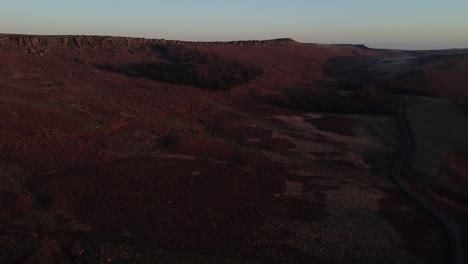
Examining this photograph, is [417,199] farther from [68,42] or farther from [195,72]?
[68,42]

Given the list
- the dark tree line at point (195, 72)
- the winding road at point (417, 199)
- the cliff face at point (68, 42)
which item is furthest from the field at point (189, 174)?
the cliff face at point (68, 42)

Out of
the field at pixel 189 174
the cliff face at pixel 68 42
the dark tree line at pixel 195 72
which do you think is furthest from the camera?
the dark tree line at pixel 195 72

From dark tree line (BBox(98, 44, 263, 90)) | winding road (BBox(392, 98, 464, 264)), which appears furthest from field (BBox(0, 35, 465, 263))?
dark tree line (BBox(98, 44, 263, 90))

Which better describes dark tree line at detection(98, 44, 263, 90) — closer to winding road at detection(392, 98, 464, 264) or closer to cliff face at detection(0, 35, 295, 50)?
cliff face at detection(0, 35, 295, 50)

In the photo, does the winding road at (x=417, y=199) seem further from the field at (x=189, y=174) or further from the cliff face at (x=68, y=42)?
the cliff face at (x=68, y=42)

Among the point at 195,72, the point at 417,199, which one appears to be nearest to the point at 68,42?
the point at 195,72

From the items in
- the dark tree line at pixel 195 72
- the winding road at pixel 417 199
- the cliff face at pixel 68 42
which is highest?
the cliff face at pixel 68 42

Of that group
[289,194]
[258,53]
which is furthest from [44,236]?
[258,53]

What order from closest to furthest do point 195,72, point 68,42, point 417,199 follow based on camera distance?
1. point 417,199
2. point 195,72
3. point 68,42

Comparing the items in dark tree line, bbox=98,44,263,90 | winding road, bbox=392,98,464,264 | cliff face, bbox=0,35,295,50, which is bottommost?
winding road, bbox=392,98,464,264
